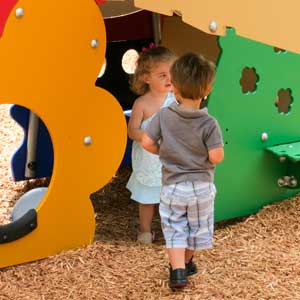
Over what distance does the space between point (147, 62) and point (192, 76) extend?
682 mm

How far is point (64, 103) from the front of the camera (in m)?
2.84

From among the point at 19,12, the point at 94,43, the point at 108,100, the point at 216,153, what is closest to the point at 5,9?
the point at 19,12

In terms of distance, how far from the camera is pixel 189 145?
2510 millimetres

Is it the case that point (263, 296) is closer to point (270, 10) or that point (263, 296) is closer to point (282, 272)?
point (282, 272)

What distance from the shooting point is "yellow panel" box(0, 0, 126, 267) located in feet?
8.89

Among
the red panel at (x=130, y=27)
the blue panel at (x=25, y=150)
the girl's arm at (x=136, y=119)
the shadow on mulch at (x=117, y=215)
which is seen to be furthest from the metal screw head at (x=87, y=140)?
the red panel at (x=130, y=27)

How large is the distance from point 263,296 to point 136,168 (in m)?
0.90

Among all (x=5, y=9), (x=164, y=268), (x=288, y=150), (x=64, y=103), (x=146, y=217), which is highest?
(x=5, y=9)

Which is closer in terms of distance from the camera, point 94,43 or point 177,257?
point 177,257

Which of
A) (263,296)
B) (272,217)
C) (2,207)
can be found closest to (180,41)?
(272,217)

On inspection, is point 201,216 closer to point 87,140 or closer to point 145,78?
point 87,140

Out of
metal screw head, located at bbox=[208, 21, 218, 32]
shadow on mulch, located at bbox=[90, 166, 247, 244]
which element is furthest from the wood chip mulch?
metal screw head, located at bbox=[208, 21, 218, 32]

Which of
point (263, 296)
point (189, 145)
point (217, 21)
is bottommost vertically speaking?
point (263, 296)

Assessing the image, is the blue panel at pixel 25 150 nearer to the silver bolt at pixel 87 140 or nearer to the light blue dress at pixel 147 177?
the light blue dress at pixel 147 177
